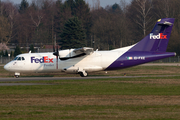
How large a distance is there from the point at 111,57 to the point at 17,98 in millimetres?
16309

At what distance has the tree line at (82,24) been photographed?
240 feet

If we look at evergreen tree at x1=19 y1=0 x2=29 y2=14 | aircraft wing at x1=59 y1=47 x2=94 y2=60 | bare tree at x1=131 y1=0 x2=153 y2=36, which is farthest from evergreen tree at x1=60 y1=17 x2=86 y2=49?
evergreen tree at x1=19 y1=0 x2=29 y2=14

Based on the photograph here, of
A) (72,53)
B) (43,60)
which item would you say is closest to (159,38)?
(72,53)

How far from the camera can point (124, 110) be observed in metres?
13.6

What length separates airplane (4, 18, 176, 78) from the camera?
31.8m

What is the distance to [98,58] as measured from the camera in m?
32.2

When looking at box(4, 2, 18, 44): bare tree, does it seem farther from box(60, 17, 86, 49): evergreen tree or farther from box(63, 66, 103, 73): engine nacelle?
box(63, 66, 103, 73): engine nacelle

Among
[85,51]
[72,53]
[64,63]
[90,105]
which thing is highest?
[85,51]

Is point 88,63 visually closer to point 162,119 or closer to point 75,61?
point 75,61

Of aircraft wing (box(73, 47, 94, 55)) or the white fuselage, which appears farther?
the white fuselage

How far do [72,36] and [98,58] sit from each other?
40270 mm

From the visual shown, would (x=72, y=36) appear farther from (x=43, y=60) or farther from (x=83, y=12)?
(x=43, y=60)

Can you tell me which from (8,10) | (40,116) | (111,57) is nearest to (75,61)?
(111,57)

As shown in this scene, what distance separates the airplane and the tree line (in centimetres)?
3660
